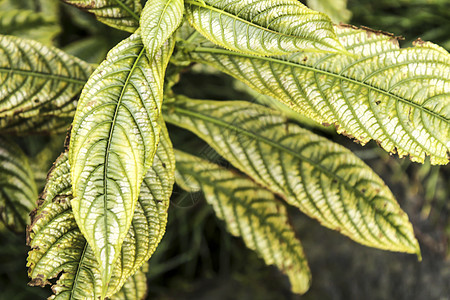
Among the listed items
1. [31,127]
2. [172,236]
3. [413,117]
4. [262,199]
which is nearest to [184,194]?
[262,199]

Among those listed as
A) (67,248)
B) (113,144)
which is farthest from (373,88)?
(67,248)

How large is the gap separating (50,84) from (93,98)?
0.34 metres

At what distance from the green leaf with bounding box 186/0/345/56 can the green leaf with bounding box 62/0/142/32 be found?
0.66 feet

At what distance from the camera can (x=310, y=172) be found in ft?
3.32

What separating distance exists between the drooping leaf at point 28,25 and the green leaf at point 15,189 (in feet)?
1.64

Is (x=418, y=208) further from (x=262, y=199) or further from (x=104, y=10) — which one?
(x=104, y=10)

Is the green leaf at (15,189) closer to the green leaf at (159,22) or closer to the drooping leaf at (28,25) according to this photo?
the drooping leaf at (28,25)

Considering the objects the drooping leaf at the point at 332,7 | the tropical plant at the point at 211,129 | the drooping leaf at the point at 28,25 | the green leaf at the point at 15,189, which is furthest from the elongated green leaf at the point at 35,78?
the drooping leaf at the point at 332,7

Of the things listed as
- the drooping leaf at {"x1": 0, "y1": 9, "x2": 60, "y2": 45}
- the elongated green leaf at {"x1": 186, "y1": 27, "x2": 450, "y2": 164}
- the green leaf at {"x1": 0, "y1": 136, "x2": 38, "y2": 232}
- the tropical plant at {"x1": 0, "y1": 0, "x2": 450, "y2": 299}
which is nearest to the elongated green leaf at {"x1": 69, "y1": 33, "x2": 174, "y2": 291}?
the tropical plant at {"x1": 0, "y1": 0, "x2": 450, "y2": 299}

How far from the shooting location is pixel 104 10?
2.74ft

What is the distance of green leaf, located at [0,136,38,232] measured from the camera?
3.41ft

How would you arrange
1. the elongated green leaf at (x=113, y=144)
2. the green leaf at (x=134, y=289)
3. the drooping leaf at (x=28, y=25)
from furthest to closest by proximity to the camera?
1. the drooping leaf at (x=28, y=25)
2. the green leaf at (x=134, y=289)
3. the elongated green leaf at (x=113, y=144)

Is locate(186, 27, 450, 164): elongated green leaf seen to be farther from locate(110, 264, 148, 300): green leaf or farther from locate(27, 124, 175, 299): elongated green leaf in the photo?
locate(110, 264, 148, 300): green leaf

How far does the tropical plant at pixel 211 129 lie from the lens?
658mm
